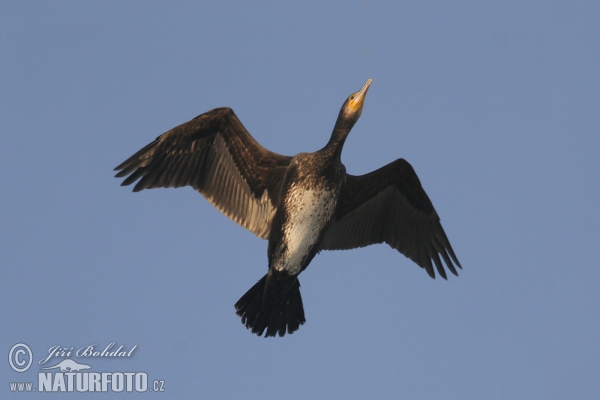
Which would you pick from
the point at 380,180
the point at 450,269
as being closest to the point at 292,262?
the point at 380,180

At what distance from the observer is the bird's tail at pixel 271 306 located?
34.4 feet

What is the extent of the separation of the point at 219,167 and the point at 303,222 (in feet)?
4.35

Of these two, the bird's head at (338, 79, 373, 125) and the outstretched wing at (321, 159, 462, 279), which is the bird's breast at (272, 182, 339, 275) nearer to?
the outstretched wing at (321, 159, 462, 279)

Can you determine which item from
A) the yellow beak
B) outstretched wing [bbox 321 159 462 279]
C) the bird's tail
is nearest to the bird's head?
the yellow beak

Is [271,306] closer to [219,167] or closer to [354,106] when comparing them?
[219,167]

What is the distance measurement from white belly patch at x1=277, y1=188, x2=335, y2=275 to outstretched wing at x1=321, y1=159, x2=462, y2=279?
2.07ft

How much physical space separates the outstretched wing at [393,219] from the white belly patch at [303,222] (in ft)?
2.07

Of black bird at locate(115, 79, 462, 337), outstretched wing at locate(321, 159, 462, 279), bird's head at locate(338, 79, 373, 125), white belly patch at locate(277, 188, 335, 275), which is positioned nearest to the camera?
white belly patch at locate(277, 188, 335, 275)

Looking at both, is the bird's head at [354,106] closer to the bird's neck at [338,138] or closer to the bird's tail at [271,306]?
the bird's neck at [338,138]

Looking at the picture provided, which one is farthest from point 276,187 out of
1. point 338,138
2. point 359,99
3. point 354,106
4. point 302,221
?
point 359,99

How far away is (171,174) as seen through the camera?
1047 cm

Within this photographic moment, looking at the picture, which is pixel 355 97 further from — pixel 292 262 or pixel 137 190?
pixel 137 190

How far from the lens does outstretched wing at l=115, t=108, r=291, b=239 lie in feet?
34.0

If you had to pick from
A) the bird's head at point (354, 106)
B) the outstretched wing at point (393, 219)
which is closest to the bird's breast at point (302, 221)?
the outstretched wing at point (393, 219)
